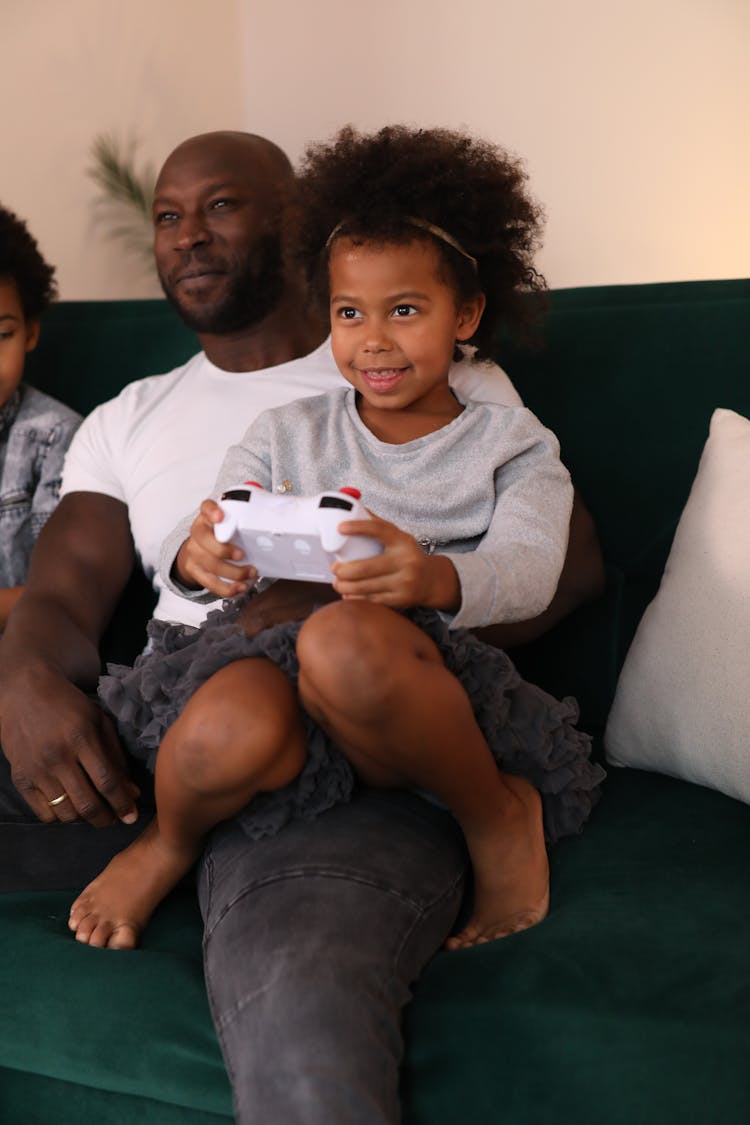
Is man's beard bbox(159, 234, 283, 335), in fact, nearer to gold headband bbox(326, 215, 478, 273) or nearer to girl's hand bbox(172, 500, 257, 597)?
gold headband bbox(326, 215, 478, 273)

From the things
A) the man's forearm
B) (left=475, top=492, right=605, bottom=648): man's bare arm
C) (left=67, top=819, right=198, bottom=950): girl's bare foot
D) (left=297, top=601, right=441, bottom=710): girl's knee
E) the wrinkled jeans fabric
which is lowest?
(left=67, top=819, right=198, bottom=950): girl's bare foot

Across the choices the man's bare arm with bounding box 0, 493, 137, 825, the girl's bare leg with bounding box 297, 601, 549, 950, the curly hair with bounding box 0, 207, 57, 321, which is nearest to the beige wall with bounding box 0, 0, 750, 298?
the curly hair with bounding box 0, 207, 57, 321

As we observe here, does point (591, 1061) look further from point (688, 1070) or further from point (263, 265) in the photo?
point (263, 265)

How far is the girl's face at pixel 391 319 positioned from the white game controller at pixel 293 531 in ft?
1.07

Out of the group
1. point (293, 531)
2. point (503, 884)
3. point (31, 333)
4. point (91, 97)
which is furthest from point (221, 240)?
point (91, 97)

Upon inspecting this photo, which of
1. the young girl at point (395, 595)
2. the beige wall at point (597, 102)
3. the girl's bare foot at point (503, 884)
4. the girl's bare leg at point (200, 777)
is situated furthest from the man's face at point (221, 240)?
the beige wall at point (597, 102)

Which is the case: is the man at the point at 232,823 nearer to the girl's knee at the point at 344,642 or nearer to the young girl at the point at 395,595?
the young girl at the point at 395,595

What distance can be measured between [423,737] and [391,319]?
22.7 inches

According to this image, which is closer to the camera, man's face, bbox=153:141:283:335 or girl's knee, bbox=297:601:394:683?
girl's knee, bbox=297:601:394:683

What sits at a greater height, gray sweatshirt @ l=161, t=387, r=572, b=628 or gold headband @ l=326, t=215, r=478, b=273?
gold headband @ l=326, t=215, r=478, b=273

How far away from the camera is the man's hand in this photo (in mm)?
1472

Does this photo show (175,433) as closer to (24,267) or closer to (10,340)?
(10,340)

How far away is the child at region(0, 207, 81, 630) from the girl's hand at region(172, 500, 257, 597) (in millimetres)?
774

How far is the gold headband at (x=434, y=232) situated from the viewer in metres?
1.49
